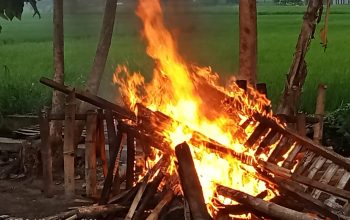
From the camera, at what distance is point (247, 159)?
5.14 metres

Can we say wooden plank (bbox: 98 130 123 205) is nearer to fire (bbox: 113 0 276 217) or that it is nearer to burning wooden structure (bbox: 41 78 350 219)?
burning wooden structure (bbox: 41 78 350 219)

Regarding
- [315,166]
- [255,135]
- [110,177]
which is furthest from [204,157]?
[110,177]

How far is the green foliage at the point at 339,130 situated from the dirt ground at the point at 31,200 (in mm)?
3641

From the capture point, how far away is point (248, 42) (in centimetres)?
739

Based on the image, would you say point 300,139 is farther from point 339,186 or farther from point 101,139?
point 101,139

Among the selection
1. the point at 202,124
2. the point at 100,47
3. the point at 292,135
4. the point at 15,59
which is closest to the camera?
the point at 292,135

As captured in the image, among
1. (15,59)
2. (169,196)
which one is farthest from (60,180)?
(15,59)

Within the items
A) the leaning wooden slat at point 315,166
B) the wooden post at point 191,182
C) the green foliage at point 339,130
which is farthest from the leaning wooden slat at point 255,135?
the green foliage at point 339,130

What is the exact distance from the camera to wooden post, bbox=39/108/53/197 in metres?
6.77

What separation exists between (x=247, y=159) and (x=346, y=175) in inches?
37.0

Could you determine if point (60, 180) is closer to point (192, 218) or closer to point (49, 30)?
point (192, 218)

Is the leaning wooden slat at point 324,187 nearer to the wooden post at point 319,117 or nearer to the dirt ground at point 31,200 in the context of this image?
the wooden post at point 319,117

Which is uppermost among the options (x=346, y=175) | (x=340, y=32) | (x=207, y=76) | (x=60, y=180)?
(x=340, y=32)

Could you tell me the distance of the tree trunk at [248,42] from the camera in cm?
736
